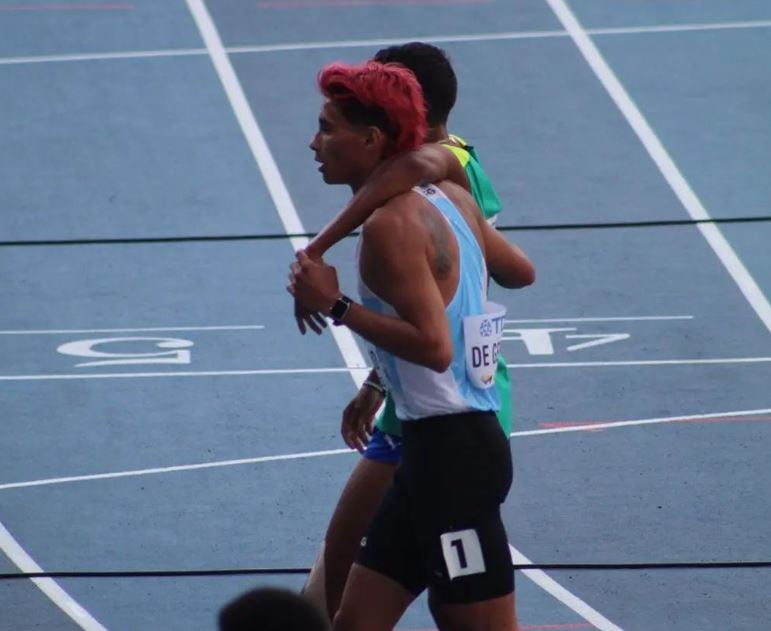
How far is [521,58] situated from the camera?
15.1 m

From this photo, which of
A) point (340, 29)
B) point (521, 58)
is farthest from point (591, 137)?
point (340, 29)

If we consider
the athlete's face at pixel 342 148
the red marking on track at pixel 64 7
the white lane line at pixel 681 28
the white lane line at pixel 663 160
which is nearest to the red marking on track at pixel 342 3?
the white lane line at pixel 663 160

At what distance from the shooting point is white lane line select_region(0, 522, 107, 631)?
7.09 m

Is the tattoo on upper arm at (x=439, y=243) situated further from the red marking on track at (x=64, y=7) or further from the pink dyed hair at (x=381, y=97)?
the red marking on track at (x=64, y=7)

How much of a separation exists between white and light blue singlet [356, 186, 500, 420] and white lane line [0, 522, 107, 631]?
2.38 m

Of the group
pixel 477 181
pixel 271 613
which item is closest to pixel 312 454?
pixel 477 181

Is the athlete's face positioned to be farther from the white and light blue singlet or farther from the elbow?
the elbow

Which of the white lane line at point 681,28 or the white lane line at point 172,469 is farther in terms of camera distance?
the white lane line at point 681,28

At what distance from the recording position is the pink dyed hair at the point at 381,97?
5.10m

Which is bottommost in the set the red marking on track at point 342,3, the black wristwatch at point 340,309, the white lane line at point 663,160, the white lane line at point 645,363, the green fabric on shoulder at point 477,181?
the black wristwatch at point 340,309

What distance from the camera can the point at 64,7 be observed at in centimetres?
1633

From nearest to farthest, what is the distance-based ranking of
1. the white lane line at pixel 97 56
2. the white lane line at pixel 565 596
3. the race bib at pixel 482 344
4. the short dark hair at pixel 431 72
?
1. the race bib at pixel 482 344
2. the short dark hair at pixel 431 72
3. the white lane line at pixel 565 596
4. the white lane line at pixel 97 56

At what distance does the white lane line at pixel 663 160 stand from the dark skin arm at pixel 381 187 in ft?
18.4

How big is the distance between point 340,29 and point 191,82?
1627 mm
